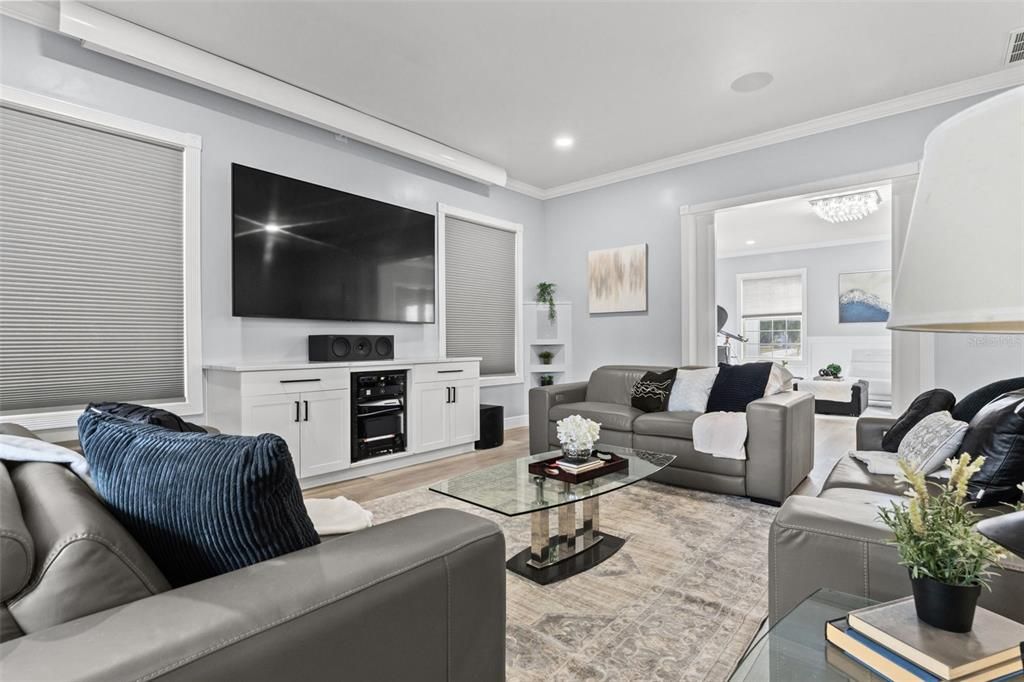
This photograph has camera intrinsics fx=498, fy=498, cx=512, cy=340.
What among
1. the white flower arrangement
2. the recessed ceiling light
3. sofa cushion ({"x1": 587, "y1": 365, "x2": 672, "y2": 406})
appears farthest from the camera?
sofa cushion ({"x1": 587, "y1": 365, "x2": 672, "y2": 406})

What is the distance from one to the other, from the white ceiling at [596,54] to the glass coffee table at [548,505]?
2.48 meters

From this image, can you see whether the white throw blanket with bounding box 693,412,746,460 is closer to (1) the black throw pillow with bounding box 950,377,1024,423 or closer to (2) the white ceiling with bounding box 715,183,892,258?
(1) the black throw pillow with bounding box 950,377,1024,423

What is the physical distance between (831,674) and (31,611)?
1217 millimetres

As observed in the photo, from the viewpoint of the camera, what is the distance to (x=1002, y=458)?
160cm

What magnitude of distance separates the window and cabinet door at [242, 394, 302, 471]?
332 inches

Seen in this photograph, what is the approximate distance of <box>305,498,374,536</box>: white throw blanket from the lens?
1339mm

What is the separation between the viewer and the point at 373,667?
32.9 inches

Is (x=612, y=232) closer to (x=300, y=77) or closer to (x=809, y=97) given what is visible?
(x=809, y=97)

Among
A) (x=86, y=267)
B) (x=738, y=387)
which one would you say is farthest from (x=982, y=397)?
(x=86, y=267)

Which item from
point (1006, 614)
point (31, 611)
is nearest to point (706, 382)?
point (1006, 614)

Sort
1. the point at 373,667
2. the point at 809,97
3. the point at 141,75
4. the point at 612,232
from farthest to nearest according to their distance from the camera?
the point at 612,232
the point at 809,97
the point at 141,75
the point at 373,667

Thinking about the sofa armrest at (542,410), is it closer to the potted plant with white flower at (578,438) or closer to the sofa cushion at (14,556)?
the potted plant with white flower at (578,438)

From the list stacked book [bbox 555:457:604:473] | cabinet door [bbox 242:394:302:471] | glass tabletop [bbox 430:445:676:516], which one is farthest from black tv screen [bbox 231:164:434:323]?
stacked book [bbox 555:457:604:473]

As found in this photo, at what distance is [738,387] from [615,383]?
3.73 ft
